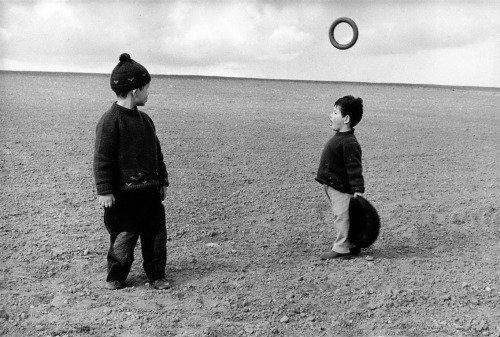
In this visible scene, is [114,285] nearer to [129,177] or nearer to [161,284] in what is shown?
[161,284]

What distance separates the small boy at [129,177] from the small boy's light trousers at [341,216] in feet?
4.88

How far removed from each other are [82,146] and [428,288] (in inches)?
256

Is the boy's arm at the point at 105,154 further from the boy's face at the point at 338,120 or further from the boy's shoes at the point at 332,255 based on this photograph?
the boy's shoes at the point at 332,255

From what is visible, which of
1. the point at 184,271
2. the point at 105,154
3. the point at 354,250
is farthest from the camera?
the point at 354,250

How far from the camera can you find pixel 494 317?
12.9ft

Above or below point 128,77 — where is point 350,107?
below

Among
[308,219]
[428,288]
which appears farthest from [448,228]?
[428,288]

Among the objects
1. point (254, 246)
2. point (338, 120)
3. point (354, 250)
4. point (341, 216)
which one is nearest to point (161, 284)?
point (254, 246)

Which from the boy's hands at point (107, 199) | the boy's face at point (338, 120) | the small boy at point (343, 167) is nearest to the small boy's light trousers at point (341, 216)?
the small boy at point (343, 167)

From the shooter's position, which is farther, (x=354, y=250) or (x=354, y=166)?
(x=354, y=250)

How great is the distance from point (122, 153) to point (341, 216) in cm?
194

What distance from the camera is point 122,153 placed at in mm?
4176

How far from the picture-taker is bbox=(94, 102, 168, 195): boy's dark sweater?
13.5 feet

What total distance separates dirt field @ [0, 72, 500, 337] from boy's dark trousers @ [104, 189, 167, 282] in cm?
17
